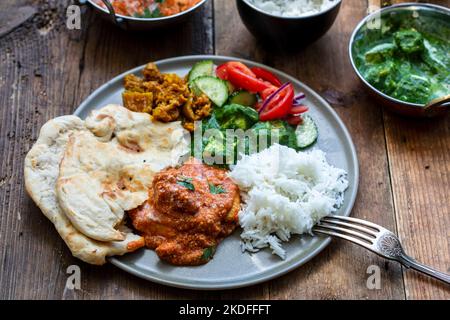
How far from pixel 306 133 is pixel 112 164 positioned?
4.70 ft

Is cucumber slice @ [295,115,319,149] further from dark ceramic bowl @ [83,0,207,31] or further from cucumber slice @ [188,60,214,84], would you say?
dark ceramic bowl @ [83,0,207,31]

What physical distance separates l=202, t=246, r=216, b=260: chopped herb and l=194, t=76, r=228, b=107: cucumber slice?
120cm

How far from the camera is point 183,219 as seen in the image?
349cm

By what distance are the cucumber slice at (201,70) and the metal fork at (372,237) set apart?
1.53 metres

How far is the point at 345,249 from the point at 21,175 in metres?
2.33

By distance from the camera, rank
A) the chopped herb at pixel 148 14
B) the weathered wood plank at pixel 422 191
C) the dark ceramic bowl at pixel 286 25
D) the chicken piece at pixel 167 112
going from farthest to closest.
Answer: the chopped herb at pixel 148 14 → the dark ceramic bowl at pixel 286 25 → the chicken piece at pixel 167 112 → the weathered wood plank at pixel 422 191

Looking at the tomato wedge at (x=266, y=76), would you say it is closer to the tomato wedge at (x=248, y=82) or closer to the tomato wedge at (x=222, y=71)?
the tomato wedge at (x=248, y=82)

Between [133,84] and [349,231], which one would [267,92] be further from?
[349,231]

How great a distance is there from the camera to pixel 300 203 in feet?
11.8

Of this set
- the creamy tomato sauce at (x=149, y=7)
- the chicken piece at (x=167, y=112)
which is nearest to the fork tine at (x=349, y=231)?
the chicken piece at (x=167, y=112)

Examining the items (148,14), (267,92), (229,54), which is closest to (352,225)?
(267,92)

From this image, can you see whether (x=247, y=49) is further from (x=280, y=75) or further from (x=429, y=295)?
(x=429, y=295)

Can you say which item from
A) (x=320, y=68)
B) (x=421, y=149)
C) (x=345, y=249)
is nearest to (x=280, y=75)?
(x=320, y=68)

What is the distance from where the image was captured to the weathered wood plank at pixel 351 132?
11.6ft
